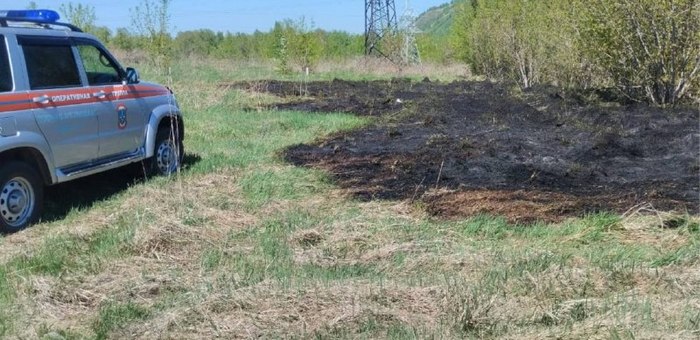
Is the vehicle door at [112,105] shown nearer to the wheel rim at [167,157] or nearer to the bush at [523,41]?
the wheel rim at [167,157]

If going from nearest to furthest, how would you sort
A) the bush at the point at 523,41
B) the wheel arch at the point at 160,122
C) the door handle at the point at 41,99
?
the door handle at the point at 41,99
the wheel arch at the point at 160,122
the bush at the point at 523,41

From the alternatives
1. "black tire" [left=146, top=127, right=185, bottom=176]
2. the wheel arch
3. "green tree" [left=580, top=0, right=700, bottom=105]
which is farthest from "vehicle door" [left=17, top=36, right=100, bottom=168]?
"green tree" [left=580, top=0, right=700, bottom=105]

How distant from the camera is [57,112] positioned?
714cm

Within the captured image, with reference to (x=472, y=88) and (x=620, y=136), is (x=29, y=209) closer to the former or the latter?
(x=620, y=136)

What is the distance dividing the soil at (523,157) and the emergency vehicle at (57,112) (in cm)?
258

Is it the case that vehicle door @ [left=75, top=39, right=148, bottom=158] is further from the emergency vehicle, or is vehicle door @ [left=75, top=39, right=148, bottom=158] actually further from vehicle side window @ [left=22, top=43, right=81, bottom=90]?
vehicle side window @ [left=22, top=43, right=81, bottom=90]

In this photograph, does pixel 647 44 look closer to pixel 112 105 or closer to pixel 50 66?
pixel 112 105

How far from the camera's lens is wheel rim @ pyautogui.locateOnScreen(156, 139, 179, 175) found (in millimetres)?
9375

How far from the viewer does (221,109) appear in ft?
55.8

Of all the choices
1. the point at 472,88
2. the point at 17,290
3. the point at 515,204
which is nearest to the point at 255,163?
the point at 515,204

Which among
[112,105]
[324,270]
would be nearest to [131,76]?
[112,105]

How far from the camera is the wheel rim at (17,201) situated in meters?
6.66

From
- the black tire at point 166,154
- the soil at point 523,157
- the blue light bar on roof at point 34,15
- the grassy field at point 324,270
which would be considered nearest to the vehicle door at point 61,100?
the blue light bar on roof at point 34,15

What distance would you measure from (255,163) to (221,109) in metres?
7.36
